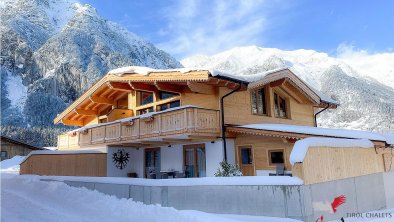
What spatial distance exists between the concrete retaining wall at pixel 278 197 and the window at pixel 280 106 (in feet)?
24.3

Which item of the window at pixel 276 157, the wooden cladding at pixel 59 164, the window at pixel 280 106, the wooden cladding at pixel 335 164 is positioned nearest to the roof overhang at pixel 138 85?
the window at pixel 276 157

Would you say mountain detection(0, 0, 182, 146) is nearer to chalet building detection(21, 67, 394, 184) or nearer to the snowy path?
chalet building detection(21, 67, 394, 184)

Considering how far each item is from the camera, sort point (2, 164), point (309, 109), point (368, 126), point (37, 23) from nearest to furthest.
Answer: point (309, 109) → point (2, 164) → point (368, 126) → point (37, 23)

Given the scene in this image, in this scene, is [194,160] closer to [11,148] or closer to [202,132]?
[202,132]

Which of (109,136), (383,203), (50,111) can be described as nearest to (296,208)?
(383,203)

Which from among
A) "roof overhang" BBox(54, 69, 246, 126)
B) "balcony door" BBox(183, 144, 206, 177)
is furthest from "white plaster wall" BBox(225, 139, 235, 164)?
"roof overhang" BBox(54, 69, 246, 126)

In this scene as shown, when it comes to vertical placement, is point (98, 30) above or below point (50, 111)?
above

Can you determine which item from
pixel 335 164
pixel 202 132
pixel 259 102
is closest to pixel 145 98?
pixel 259 102

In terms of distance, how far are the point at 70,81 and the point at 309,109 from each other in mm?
109929

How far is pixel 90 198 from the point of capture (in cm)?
1238

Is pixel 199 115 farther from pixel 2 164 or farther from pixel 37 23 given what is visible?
pixel 37 23

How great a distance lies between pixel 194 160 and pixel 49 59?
132631mm

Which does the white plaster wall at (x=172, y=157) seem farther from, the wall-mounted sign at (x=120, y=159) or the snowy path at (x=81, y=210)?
the snowy path at (x=81, y=210)

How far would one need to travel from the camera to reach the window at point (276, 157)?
15.5m
